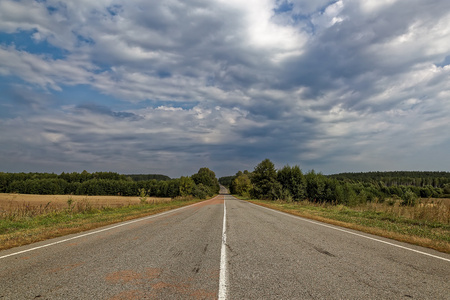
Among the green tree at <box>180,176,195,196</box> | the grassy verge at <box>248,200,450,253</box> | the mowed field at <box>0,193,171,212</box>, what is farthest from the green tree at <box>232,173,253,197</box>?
the grassy verge at <box>248,200,450,253</box>

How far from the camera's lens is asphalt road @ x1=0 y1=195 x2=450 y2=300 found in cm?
393

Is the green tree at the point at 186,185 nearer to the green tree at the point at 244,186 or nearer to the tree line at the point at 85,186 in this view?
the green tree at the point at 244,186

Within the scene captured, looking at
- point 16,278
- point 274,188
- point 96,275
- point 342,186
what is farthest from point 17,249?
point 342,186

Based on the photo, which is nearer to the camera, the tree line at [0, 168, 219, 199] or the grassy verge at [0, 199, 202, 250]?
the grassy verge at [0, 199, 202, 250]

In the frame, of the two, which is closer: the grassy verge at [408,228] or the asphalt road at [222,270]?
the asphalt road at [222,270]

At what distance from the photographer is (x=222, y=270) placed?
5008 millimetres

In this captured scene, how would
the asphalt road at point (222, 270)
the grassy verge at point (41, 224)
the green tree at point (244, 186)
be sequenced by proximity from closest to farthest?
the asphalt road at point (222, 270), the grassy verge at point (41, 224), the green tree at point (244, 186)

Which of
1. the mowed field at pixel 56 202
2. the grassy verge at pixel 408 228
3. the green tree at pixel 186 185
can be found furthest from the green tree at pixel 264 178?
the grassy verge at pixel 408 228

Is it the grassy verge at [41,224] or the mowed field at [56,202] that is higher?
the grassy verge at [41,224]

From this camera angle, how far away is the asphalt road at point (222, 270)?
12.9 ft

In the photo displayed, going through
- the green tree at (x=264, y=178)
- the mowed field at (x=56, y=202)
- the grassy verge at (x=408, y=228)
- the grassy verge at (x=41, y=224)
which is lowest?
the mowed field at (x=56, y=202)

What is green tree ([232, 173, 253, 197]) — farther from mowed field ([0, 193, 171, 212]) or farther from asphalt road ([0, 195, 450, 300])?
asphalt road ([0, 195, 450, 300])

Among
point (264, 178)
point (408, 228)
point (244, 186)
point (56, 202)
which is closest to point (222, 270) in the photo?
point (408, 228)

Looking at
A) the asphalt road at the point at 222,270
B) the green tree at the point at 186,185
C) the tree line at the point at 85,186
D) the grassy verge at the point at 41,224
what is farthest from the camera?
the tree line at the point at 85,186
